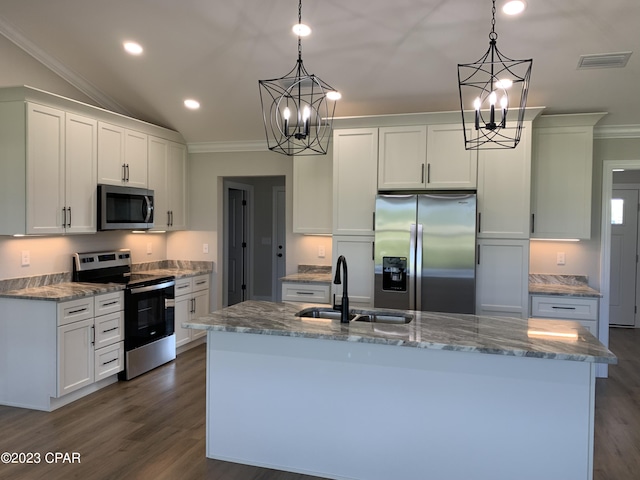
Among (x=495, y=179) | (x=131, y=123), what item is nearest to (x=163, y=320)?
(x=131, y=123)

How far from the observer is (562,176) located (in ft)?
14.6

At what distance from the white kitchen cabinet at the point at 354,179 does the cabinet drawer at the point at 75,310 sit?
2.23 m

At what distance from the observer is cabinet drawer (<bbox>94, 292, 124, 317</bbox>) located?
159 inches

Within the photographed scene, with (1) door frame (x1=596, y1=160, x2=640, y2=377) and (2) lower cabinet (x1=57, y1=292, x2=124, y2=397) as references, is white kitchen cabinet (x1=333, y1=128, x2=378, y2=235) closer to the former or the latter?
(2) lower cabinet (x1=57, y1=292, x2=124, y2=397)

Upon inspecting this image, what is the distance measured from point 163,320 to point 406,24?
3.49m

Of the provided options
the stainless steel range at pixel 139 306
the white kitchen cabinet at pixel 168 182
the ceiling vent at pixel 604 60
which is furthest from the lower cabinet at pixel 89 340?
the ceiling vent at pixel 604 60

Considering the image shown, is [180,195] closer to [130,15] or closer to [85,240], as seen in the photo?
[85,240]

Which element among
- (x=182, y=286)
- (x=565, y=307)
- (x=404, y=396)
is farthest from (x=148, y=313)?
(x=565, y=307)

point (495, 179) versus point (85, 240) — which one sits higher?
point (495, 179)

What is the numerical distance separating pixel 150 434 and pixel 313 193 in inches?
107

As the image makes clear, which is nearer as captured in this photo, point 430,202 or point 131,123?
point 430,202

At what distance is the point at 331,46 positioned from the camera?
3816 mm

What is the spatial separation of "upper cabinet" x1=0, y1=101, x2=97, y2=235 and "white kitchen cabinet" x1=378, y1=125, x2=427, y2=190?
8.66ft

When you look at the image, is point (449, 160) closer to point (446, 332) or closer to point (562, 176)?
point (562, 176)
